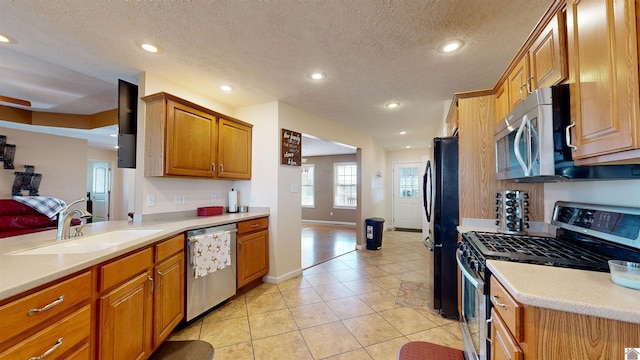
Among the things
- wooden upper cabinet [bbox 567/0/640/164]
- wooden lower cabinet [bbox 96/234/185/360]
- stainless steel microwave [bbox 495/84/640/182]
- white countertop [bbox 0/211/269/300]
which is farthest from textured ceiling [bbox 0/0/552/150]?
wooden lower cabinet [bbox 96/234/185/360]

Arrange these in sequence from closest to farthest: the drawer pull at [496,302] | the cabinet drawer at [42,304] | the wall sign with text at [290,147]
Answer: the cabinet drawer at [42,304], the drawer pull at [496,302], the wall sign with text at [290,147]

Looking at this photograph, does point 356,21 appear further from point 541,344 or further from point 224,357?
point 224,357

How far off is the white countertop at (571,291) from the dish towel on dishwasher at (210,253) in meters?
2.21

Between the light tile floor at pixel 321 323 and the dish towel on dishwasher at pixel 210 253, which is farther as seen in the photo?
the dish towel on dishwasher at pixel 210 253

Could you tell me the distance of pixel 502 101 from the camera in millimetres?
2004

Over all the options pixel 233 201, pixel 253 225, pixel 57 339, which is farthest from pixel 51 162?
pixel 57 339

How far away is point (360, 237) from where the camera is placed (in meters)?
5.06

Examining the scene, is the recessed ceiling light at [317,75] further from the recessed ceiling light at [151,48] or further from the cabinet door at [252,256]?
the cabinet door at [252,256]

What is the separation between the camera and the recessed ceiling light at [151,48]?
6.61 feet

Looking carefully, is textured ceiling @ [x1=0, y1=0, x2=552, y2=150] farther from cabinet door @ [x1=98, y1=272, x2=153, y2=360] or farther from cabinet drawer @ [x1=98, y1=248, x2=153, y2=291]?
cabinet door @ [x1=98, y1=272, x2=153, y2=360]

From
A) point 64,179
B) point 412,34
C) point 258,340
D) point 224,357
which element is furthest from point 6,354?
point 64,179

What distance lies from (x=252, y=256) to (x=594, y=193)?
298 centimetres

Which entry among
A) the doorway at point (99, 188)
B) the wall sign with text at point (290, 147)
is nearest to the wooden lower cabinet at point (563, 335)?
the wall sign with text at point (290, 147)

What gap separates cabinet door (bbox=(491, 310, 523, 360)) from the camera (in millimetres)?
944
